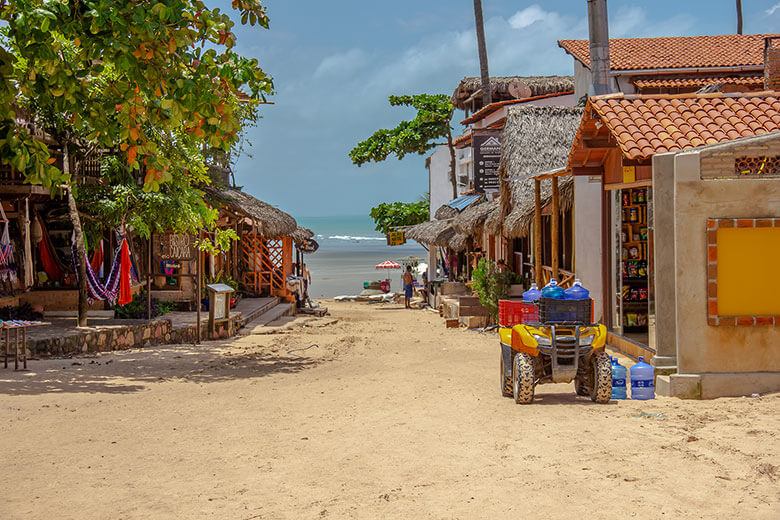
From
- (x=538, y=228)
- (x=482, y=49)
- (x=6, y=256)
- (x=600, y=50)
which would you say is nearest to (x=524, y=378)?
(x=538, y=228)

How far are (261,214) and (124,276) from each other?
293 inches

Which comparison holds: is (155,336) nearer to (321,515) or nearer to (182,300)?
(182,300)

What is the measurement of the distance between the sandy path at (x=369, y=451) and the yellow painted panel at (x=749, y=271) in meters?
0.89

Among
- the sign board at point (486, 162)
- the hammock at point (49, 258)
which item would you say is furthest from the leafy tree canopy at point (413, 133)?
the hammock at point (49, 258)

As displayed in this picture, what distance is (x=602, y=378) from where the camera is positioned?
7219 mm

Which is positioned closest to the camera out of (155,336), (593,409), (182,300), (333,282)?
(593,409)

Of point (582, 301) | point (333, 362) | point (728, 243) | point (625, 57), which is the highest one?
point (625, 57)

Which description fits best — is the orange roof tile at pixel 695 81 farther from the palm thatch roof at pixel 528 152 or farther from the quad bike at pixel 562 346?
the quad bike at pixel 562 346

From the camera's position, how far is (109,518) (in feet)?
14.7

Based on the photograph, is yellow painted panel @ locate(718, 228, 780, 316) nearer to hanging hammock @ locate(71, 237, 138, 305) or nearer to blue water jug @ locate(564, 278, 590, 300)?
blue water jug @ locate(564, 278, 590, 300)

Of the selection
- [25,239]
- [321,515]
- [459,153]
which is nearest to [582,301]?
[321,515]

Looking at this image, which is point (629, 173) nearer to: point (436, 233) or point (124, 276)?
point (124, 276)

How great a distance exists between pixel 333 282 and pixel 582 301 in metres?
41.9

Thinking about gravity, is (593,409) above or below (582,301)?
below
